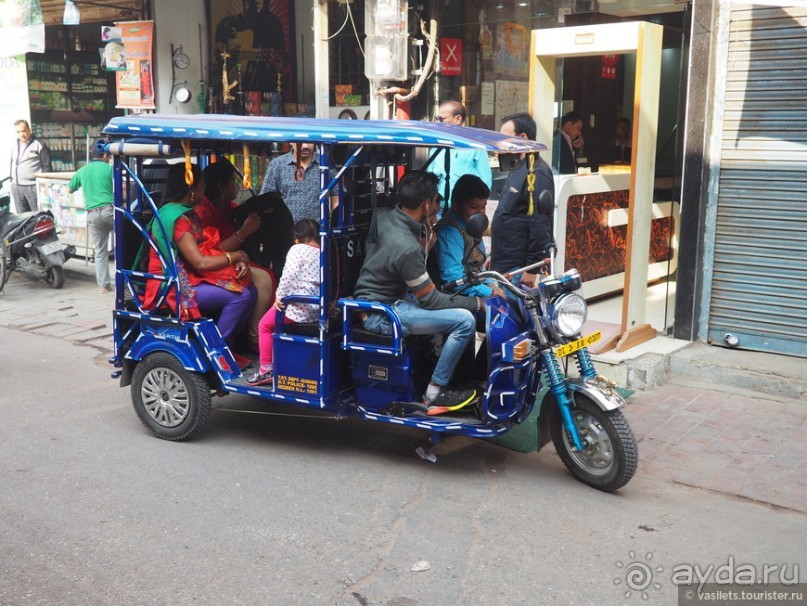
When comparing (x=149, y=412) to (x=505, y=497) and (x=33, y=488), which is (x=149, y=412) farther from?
(x=505, y=497)

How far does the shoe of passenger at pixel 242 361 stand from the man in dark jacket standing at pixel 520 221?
1.85 meters

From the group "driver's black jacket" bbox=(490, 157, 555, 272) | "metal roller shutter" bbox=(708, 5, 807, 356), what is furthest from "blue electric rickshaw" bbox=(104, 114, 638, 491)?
"metal roller shutter" bbox=(708, 5, 807, 356)

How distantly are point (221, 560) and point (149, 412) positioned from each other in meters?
1.89

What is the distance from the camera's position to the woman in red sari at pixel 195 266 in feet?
18.0

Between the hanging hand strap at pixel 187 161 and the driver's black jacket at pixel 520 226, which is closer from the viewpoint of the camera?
the hanging hand strap at pixel 187 161

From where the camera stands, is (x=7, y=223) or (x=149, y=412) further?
(x=7, y=223)

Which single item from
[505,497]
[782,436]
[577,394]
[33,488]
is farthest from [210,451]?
[782,436]

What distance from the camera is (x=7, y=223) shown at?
10.6 m

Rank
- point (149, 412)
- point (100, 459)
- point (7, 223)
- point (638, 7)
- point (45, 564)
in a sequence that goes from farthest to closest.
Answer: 1. point (7, 223)
2. point (638, 7)
3. point (149, 412)
4. point (100, 459)
5. point (45, 564)

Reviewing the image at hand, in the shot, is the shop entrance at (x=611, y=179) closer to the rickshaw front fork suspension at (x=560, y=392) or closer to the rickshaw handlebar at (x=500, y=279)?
the rickshaw handlebar at (x=500, y=279)

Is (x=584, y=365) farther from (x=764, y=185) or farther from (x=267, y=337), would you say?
(x=764, y=185)

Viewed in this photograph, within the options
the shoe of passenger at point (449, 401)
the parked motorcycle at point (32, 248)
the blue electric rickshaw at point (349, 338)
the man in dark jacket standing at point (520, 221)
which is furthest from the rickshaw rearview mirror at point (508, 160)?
the parked motorcycle at point (32, 248)

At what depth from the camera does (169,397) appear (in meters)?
5.60

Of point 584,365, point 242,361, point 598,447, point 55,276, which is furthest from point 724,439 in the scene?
point 55,276
